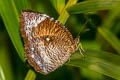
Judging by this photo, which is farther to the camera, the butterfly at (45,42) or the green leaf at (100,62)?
the butterfly at (45,42)

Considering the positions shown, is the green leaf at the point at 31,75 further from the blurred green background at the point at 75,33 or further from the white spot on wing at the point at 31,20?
the white spot on wing at the point at 31,20

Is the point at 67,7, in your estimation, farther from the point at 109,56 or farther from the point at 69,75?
the point at 69,75

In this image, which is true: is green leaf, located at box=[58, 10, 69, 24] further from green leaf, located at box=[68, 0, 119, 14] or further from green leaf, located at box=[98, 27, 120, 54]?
green leaf, located at box=[98, 27, 120, 54]

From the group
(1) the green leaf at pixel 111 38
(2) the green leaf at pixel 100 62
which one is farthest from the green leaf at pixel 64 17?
(1) the green leaf at pixel 111 38

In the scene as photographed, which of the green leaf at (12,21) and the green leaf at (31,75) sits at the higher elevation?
the green leaf at (12,21)

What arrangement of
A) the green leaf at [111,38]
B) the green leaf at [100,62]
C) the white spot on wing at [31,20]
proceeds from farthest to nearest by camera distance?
1. the green leaf at [111,38]
2. the white spot on wing at [31,20]
3. the green leaf at [100,62]

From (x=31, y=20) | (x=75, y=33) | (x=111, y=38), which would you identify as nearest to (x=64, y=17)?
(x=31, y=20)

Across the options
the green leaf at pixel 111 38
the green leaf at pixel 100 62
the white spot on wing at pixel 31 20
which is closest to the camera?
the green leaf at pixel 100 62

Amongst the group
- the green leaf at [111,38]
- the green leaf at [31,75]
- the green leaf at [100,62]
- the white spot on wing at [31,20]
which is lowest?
the green leaf at [111,38]
